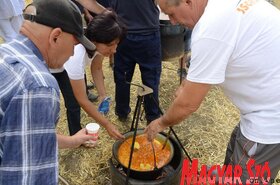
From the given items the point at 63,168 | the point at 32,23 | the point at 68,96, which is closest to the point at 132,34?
the point at 68,96

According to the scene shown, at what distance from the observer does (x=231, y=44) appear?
169 centimetres

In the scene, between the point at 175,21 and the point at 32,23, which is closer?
the point at 32,23

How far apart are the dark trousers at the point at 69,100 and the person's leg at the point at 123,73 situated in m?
0.66

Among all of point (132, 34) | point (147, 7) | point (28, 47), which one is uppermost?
point (28, 47)

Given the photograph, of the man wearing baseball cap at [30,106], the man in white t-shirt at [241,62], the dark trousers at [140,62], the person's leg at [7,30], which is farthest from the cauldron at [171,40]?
the man wearing baseball cap at [30,106]

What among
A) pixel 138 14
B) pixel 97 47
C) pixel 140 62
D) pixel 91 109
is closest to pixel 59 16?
pixel 97 47

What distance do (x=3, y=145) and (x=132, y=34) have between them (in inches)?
89.7

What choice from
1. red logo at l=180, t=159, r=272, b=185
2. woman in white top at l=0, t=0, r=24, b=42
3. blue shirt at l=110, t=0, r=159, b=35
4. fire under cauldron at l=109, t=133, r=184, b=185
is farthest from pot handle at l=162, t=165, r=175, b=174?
woman in white top at l=0, t=0, r=24, b=42

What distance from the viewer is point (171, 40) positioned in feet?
14.3

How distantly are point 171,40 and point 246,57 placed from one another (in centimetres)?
263

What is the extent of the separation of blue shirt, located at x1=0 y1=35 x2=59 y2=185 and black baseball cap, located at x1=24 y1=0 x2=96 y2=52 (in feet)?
0.63

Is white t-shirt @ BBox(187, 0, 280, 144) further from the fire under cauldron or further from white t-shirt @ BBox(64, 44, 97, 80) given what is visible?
white t-shirt @ BBox(64, 44, 97, 80)

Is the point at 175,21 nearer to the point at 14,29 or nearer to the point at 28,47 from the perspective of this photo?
the point at 28,47

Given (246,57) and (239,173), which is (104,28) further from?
(239,173)
